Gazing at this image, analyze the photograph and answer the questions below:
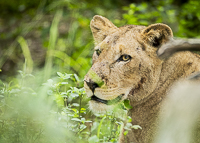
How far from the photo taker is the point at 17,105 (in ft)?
7.82

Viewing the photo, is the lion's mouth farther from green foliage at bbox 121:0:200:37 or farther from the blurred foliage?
green foliage at bbox 121:0:200:37

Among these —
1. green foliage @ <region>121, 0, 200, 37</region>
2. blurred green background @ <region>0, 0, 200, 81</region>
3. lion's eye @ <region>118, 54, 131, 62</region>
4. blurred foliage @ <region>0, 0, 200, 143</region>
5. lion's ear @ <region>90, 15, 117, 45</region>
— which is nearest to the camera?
blurred foliage @ <region>0, 0, 200, 143</region>

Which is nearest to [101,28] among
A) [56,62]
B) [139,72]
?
[139,72]

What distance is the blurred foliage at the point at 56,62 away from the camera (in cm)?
234

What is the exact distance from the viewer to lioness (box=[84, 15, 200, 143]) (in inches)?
95.7

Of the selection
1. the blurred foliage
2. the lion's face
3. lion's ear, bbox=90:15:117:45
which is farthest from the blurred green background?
the lion's face

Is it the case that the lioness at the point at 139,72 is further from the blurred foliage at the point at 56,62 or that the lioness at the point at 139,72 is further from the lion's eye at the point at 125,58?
the blurred foliage at the point at 56,62

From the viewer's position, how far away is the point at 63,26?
652cm

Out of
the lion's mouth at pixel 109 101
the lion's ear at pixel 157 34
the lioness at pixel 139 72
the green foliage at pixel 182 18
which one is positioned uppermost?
the green foliage at pixel 182 18

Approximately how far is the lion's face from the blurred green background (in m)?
1.66

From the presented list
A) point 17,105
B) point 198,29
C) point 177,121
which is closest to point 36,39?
point 198,29

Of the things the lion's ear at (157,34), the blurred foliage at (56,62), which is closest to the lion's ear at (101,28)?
the lion's ear at (157,34)

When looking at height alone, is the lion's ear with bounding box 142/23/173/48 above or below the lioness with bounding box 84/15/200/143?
above

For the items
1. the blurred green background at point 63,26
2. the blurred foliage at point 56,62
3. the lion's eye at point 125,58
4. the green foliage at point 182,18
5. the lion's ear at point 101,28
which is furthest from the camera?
the green foliage at point 182,18
